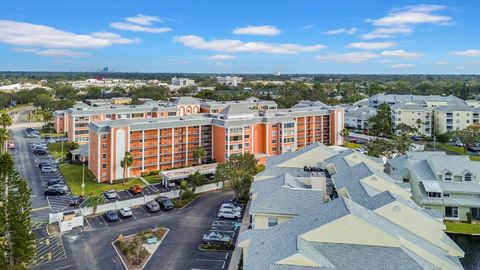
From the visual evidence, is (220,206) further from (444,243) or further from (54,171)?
(54,171)

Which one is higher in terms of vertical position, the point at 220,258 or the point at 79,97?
the point at 79,97

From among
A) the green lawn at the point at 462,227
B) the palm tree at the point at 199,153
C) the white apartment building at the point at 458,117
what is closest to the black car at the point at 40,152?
the palm tree at the point at 199,153

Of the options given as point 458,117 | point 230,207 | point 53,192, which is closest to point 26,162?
point 53,192

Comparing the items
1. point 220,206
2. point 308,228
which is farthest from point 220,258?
point 220,206

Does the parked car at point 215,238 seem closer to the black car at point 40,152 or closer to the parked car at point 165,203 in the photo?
the parked car at point 165,203

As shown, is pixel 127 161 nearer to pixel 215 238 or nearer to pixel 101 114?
pixel 215 238
